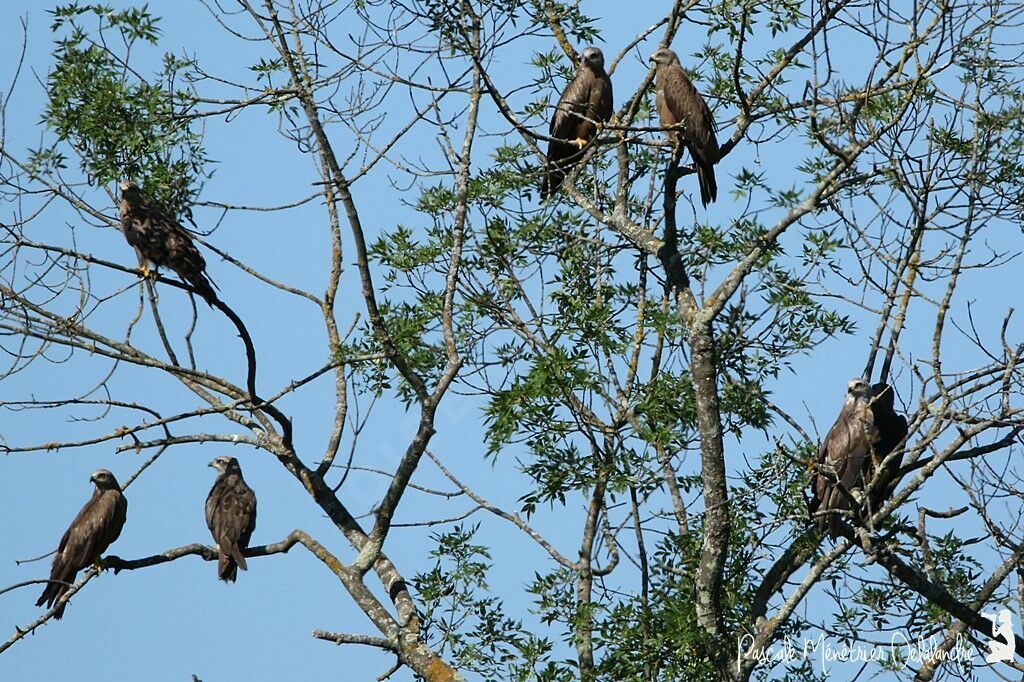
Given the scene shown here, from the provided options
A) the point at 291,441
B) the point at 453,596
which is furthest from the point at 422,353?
the point at 453,596

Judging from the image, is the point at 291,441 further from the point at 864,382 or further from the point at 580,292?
the point at 864,382

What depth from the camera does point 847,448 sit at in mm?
7422

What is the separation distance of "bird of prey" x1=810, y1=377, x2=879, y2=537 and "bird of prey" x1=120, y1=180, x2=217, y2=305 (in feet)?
13.5

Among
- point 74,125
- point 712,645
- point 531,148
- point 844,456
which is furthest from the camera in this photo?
point 531,148

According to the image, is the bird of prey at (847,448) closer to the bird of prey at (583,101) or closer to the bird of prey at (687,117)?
the bird of prey at (687,117)

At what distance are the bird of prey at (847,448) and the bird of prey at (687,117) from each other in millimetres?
1610

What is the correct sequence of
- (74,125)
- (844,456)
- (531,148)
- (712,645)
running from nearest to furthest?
(712,645)
(844,456)
(74,125)
(531,148)

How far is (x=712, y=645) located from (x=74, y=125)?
5.21 m

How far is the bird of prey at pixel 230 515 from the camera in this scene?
859cm

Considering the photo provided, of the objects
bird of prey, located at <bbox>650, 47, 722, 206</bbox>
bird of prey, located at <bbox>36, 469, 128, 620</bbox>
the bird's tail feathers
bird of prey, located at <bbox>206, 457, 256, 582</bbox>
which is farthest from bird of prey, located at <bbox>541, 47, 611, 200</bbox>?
bird of prey, located at <bbox>36, 469, 128, 620</bbox>

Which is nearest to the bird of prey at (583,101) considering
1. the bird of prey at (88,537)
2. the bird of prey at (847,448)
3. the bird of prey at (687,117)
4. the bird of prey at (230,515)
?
the bird of prey at (687,117)

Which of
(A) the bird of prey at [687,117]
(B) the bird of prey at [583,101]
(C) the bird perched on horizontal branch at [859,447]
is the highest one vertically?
(B) the bird of prey at [583,101]

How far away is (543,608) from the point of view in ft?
24.9

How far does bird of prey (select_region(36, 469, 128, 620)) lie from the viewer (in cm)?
877
